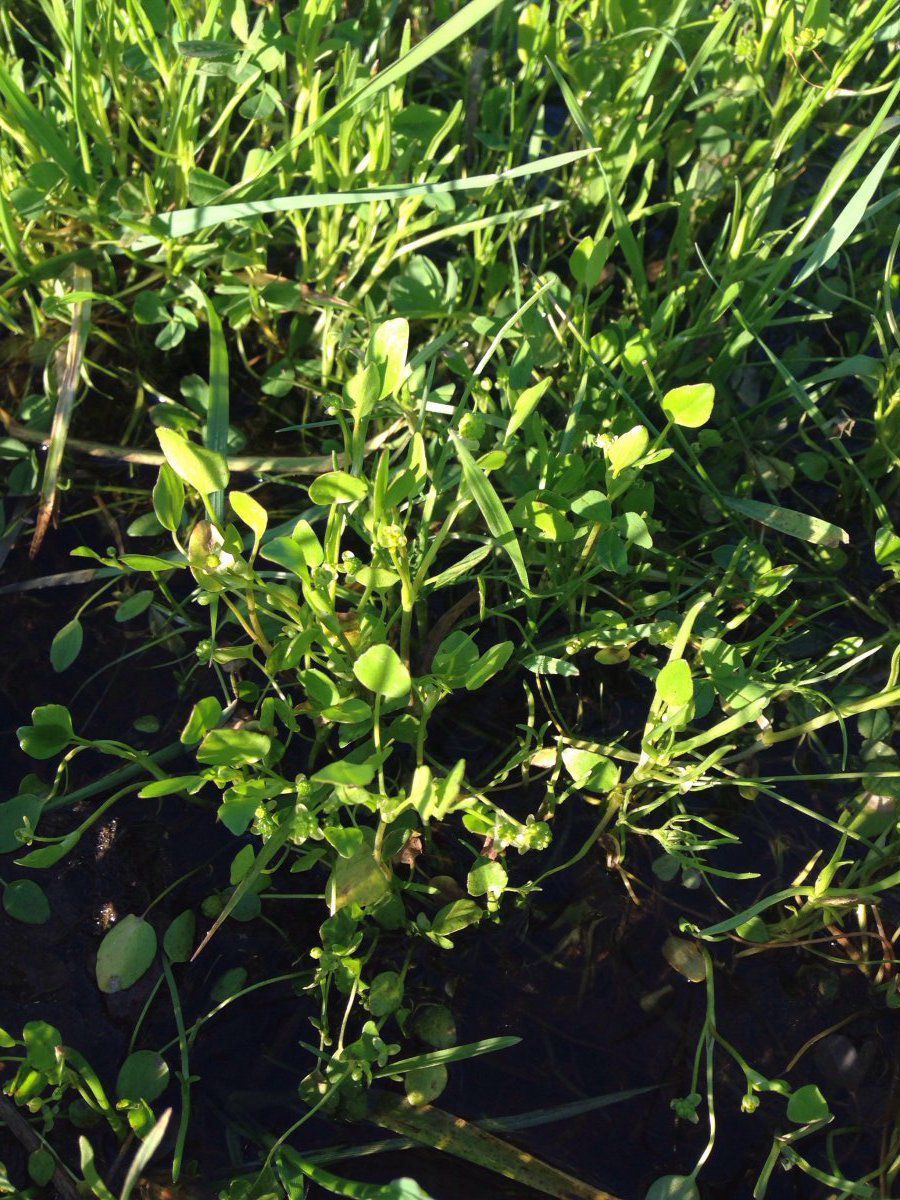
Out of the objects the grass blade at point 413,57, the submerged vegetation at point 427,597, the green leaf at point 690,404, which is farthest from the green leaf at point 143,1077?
the grass blade at point 413,57

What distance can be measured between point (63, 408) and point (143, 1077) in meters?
0.83

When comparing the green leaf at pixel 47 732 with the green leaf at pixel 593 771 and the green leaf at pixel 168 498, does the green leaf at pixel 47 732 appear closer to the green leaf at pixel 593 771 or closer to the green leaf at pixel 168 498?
the green leaf at pixel 168 498

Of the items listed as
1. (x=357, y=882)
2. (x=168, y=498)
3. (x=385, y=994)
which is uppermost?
(x=168, y=498)

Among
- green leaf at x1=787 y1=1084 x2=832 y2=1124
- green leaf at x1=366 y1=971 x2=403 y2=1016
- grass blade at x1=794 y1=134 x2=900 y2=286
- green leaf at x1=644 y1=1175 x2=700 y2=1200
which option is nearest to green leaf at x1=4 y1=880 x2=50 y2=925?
green leaf at x1=366 y1=971 x2=403 y2=1016

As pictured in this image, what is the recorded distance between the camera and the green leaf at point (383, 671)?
3.21 ft

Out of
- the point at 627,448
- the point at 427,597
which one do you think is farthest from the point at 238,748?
the point at 627,448

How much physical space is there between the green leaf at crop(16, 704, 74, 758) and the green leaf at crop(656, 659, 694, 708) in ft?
2.02

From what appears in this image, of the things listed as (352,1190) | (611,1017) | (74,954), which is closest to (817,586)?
(611,1017)

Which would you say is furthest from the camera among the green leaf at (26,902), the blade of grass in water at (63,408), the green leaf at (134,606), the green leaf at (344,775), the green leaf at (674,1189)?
the blade of grass in water at (63,408)

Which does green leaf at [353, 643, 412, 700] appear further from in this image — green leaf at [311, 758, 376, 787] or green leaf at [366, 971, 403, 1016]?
green leaf at [366, 971, 403, 1016]

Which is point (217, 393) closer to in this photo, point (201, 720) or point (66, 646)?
point (66, 646)

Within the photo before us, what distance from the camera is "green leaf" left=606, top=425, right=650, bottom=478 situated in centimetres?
111

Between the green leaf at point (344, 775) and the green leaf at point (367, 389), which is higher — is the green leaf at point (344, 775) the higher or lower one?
the lower one

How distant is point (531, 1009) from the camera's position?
3.94 feet
